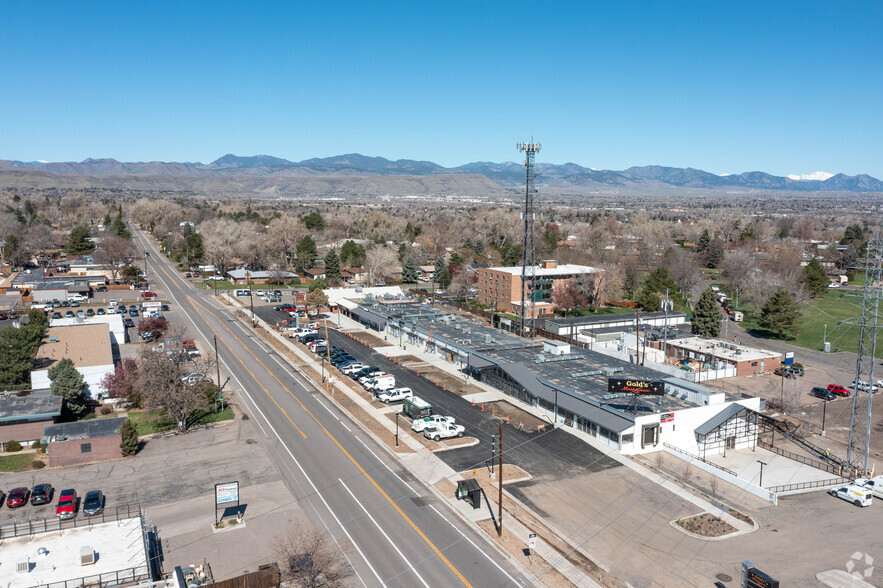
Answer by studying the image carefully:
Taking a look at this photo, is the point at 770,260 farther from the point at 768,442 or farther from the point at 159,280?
the point at 159,280

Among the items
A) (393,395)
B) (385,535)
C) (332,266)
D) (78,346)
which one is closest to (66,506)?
(385,535)

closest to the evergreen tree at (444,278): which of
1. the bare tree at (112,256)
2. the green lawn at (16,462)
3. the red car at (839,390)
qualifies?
the bare tree at (112,256)

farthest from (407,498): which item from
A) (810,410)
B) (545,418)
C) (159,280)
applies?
(159,280)

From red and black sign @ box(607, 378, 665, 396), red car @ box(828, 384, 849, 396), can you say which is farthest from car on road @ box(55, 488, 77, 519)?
red car @ box(828, 384, 849, 396)

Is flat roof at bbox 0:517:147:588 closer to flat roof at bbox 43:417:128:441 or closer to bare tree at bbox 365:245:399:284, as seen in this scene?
flat roof at bbox 43:417:128:441

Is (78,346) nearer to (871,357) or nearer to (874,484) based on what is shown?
(874,484)
